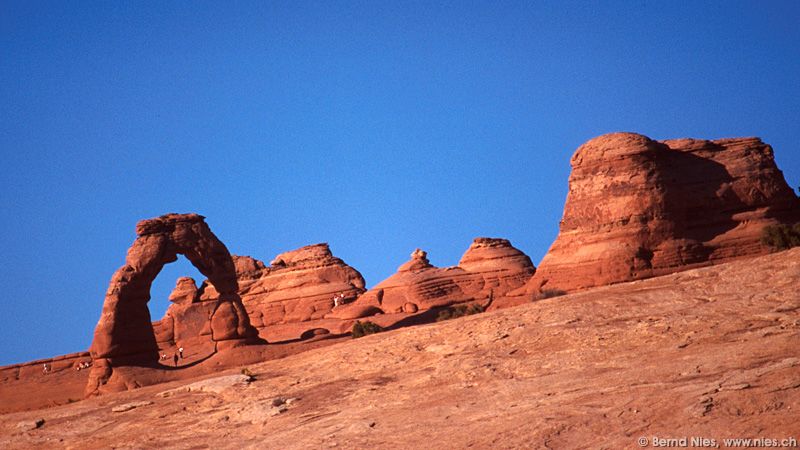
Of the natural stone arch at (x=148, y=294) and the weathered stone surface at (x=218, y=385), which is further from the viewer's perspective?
the natural stone arch at (x=148, y=294)

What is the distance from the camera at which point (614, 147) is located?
31625 millimetres

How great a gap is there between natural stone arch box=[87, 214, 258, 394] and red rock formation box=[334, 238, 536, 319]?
1438cm

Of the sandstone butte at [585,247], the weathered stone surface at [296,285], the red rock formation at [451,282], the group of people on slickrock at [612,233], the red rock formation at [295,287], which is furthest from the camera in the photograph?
Result: the weathered stone surface at [296,285]

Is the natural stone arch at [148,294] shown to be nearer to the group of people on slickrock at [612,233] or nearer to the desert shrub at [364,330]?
the group of people on slickrock at [612,233]

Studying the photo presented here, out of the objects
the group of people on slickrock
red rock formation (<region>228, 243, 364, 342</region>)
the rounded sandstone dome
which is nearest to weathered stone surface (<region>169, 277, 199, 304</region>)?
red rock formation (<region>228, 243, 364, 342</region>)

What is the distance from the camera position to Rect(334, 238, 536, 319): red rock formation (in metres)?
44.2

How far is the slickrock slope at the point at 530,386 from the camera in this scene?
9047mm

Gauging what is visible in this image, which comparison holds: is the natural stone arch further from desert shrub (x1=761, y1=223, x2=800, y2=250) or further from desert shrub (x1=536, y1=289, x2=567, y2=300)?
desert shrub (x1=761, y1=223, x2=800, y2=250)

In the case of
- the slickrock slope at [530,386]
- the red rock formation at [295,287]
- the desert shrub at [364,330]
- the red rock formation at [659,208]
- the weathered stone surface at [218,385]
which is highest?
the red rock formation at [295,287]

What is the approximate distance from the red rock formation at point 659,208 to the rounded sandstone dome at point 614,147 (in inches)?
1.4

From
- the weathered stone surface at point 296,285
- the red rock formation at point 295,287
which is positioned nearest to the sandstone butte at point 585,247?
the red rock formation at point 295,287

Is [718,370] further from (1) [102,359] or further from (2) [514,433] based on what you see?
(1) [102,359]

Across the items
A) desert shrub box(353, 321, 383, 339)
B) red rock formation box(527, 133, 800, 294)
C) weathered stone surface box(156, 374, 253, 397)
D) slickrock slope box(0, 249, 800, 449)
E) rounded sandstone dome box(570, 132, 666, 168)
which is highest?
rounded sandstone dome box(570, 132, 666, 168)

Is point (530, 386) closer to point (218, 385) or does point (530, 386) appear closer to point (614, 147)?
point (218, 385)
